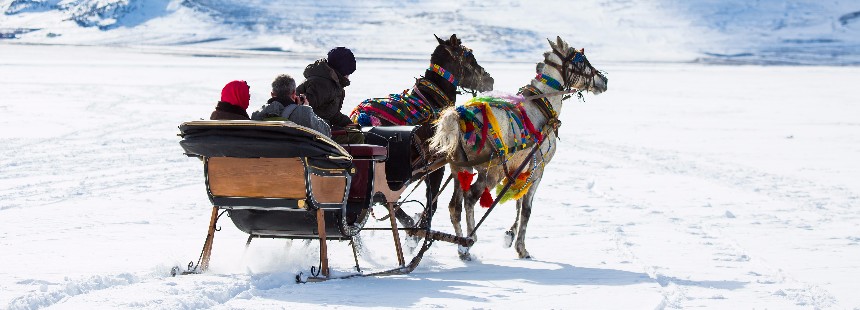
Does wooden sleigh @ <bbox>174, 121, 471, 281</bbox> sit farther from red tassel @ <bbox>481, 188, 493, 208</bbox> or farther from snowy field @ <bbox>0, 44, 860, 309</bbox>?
red tassel @ <bbox>481, 188, 493, 208</bbox>

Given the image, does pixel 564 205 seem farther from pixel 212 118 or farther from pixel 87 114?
pixel 87 114

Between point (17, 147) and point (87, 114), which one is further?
point (87, 114)

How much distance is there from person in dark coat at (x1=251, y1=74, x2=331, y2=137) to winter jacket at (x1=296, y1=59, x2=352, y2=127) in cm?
57

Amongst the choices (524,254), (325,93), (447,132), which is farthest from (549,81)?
(325,93)

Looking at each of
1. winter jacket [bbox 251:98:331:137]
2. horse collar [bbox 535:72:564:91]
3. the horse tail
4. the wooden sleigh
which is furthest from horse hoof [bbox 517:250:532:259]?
winter jacket [bbox 251:98:331:137]

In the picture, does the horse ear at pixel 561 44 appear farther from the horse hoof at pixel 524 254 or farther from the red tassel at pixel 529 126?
the horse hoof at pixel 524 254

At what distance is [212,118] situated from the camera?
6582 mm

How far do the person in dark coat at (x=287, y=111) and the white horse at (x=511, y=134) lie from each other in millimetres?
1052

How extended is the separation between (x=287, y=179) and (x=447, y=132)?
1.41 m

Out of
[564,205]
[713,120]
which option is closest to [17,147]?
[564,205]

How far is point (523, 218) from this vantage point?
8289 mm

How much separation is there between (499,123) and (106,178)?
6.03m

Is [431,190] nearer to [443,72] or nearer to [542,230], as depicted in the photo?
[443,72]

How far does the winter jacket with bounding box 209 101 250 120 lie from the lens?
6.57 m
